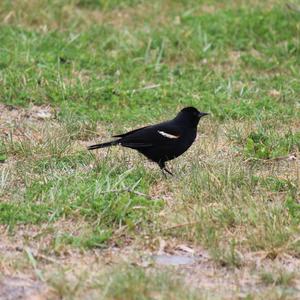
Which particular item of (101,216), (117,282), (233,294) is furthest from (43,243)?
(233,294)

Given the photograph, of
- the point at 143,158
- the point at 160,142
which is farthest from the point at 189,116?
the point at 143,158

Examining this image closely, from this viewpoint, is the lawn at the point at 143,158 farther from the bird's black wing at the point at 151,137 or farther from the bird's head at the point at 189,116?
the bird's head at the point at 189,116

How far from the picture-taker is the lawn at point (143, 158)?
5.45m

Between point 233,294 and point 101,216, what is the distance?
54.7 inches

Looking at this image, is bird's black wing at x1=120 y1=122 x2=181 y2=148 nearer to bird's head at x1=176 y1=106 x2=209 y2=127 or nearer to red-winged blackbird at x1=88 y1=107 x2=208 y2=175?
red-winged blackbird at x1=88 y1=107 x2=208 y2=175

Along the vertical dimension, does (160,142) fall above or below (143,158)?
above

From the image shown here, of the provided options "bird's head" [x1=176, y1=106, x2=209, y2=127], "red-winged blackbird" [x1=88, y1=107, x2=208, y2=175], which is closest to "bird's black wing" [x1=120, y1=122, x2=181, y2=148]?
"red-winged blackbird" [x1=88, y1=107, x2=208, y2=175]

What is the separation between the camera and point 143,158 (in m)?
8.12

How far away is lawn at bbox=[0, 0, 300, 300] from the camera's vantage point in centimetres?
545

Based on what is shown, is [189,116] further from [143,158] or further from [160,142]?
[143,158]

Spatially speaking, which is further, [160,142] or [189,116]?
[189,116]

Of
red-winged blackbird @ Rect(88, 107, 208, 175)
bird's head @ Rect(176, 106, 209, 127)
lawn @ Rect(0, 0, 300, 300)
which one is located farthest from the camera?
bird's head @ Rect(176, 106, 209, 127)

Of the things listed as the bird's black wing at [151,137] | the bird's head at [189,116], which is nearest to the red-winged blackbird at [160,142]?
the bird's black wing at [151,137]

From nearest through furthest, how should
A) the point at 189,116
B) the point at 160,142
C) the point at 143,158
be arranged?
the point at 160,142, the point at 189,116, the point at 143,158
